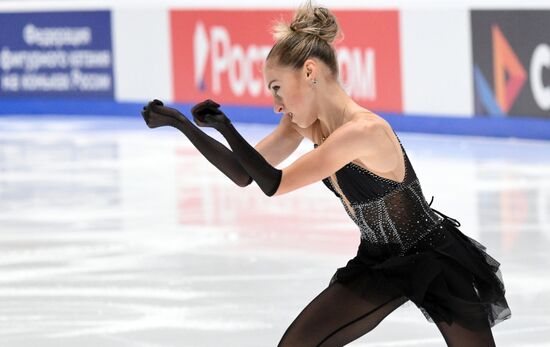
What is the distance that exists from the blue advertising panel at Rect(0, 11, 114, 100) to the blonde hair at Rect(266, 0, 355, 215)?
12716 millimetres

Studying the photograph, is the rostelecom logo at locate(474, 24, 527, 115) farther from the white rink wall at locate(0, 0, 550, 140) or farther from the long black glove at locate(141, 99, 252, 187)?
the long black glove at locate(141, 99, 252, 187)

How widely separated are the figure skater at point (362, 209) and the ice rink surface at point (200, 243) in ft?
5.02

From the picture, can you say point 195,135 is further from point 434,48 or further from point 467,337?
point 434,48

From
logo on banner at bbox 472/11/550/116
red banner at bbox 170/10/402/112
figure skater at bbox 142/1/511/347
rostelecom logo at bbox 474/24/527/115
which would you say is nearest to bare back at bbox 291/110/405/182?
figure skater at bbox 142/1/511/347

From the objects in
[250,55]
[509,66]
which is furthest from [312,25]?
[250,55]

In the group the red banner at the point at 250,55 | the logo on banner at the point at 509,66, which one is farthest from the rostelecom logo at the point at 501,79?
the red banner at the point at 250,55

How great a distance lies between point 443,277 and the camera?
3.53 m

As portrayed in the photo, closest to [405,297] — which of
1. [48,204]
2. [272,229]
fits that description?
[272,229]

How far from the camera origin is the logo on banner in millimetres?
11578

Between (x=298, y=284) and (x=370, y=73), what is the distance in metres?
7.02

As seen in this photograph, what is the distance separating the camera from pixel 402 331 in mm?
5281

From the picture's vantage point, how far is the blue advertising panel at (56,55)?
52.7ft

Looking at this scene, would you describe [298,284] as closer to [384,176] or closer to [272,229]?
[272,229]

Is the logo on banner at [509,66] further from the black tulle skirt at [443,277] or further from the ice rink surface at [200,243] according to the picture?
the black tulle skirt at [443,277]
